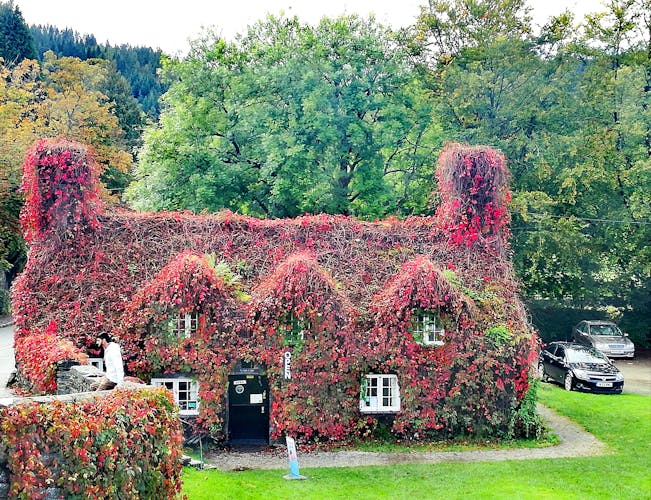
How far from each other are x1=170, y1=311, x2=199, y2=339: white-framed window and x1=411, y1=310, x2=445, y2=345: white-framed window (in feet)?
19.9

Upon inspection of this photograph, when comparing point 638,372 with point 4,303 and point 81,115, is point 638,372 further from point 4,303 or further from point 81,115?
point 81,115

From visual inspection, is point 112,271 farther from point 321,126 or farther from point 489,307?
point 321,126

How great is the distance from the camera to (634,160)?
1457 inches

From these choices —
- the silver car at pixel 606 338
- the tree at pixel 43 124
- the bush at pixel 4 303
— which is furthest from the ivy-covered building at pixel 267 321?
the bush at pixel 4 303

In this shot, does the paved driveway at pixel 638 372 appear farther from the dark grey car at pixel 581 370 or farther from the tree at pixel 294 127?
the tree at pixel 294 127

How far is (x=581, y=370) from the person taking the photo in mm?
27734

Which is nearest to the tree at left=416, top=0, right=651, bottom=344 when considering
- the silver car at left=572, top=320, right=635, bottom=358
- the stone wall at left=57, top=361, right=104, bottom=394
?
the silver car at left=572, top=320, right=635, bottom=358

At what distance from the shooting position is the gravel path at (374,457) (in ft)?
62.2

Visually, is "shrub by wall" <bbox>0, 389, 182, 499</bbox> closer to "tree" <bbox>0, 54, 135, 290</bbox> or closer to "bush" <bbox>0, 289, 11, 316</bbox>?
"tree" <bbox>0, 54, 135, 290</bbox>

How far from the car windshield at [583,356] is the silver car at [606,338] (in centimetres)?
710

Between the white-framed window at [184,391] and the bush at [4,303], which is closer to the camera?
the white-framed window at [184,391]

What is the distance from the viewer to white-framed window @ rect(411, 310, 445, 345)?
21016 mm

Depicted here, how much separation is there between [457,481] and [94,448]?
9862mm

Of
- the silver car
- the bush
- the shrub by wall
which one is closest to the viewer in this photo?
the shrub by wall
